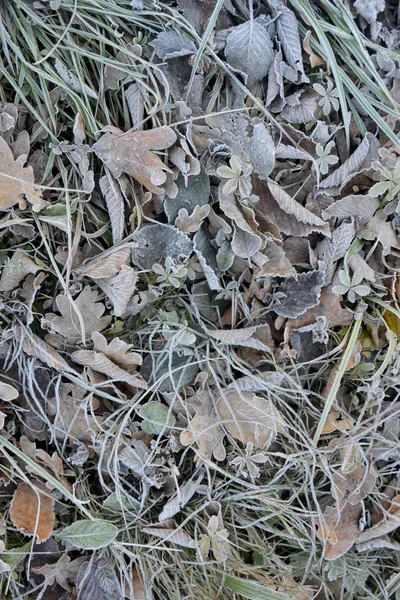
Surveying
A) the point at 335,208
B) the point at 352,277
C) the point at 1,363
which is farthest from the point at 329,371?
the point at 1,363

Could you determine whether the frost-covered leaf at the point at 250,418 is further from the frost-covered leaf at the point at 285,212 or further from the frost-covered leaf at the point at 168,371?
the frost-covered leaf at the point at 285,212

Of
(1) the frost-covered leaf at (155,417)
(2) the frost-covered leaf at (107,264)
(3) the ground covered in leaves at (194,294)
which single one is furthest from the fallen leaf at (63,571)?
(2) the frost-covered leaf at (107,264)

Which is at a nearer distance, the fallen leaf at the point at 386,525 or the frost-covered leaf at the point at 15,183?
the frost-covered leaf at the point at 15,183

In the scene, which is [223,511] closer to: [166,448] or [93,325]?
[166,448]

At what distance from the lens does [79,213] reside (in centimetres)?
98

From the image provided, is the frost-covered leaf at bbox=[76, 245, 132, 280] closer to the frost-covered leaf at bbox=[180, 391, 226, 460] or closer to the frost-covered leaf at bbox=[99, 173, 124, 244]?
the frost-covered leaf at bbox=[99, 173, 124, 244]

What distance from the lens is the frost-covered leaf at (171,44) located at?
971 millimetres

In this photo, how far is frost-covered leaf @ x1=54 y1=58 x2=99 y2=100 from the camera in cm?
96

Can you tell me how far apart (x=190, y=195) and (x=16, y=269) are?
34 cm

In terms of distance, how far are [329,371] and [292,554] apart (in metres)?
0.37

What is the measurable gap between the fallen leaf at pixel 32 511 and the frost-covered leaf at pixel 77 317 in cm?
29

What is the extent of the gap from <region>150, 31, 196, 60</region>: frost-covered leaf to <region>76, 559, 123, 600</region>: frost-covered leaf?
943 mm

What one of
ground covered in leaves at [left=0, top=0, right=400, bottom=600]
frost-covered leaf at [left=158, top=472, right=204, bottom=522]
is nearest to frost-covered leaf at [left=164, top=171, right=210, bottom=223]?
ground covered in leaves at [left=0, top=0, right=400, bottom=600]

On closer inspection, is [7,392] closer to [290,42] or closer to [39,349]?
A: [39,349]
